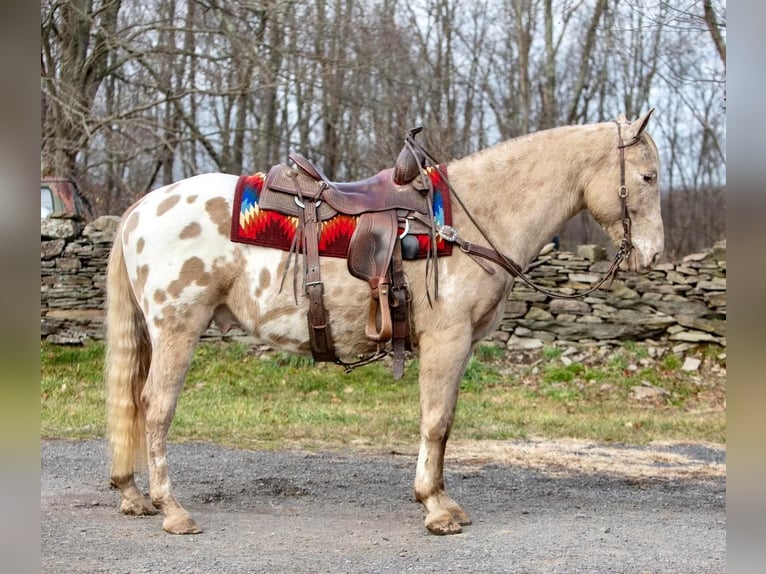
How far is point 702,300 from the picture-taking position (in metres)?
10.1

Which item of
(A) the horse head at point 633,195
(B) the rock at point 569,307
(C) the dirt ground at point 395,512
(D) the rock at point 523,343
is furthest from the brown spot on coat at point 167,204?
(B) the rock at point 569,307

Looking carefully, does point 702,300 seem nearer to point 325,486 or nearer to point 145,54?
point 325,486

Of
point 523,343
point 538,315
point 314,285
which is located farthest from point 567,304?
point 314,285

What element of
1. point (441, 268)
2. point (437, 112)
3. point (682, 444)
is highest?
point (437, 112)

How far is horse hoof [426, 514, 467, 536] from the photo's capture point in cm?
419

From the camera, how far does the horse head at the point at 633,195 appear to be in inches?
168

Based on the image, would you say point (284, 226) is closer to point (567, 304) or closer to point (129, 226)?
point (129, 226)

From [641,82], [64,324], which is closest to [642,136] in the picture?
[64,324]

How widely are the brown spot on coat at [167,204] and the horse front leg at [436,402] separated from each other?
1587mm

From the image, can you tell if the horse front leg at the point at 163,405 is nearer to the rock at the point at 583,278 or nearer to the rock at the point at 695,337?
the rock at the point at 583,278

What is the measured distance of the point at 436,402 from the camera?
166 inches

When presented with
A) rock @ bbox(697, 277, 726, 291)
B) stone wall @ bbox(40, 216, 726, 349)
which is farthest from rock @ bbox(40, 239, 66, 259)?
rock @ bbox(697, 277, 726, 291)

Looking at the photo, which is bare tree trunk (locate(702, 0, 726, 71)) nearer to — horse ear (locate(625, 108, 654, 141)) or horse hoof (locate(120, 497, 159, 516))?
horse ear (locate(625, 108, 654, 141))

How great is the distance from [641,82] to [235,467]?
14.5 metres
